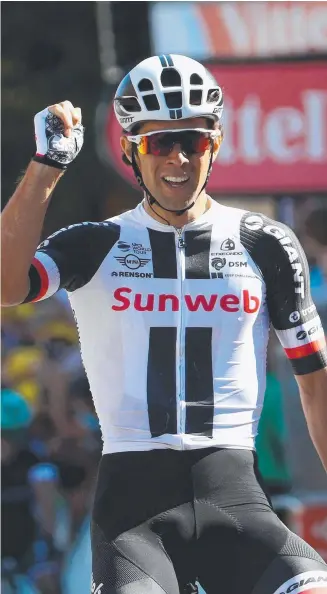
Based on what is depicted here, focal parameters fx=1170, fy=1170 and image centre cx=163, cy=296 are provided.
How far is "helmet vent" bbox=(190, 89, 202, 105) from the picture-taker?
407 cm

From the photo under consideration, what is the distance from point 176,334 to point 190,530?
26.2 inches

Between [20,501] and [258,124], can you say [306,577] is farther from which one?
[258,124]

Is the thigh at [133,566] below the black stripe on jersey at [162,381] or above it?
below

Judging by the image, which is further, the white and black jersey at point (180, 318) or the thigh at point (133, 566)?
the white and black jersey at point (180, 318)

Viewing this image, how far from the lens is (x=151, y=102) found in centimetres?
407

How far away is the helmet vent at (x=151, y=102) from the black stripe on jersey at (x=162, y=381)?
77 centimetres

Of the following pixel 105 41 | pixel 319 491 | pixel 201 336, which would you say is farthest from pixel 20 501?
pixel 105 41

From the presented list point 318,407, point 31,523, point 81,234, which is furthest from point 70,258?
point 31,523

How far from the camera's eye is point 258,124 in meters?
8.80

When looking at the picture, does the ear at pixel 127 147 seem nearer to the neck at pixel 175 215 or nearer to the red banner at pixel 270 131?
the neck at pixel 175 215

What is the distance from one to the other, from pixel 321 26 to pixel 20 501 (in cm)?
430

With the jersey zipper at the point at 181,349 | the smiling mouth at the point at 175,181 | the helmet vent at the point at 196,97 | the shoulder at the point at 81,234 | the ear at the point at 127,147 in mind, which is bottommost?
the jersey zipper at the point at 181,349

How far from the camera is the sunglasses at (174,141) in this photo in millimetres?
4031

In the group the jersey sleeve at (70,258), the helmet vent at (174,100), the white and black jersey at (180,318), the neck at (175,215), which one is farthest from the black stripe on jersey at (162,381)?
the helmet vent at (174,100)
